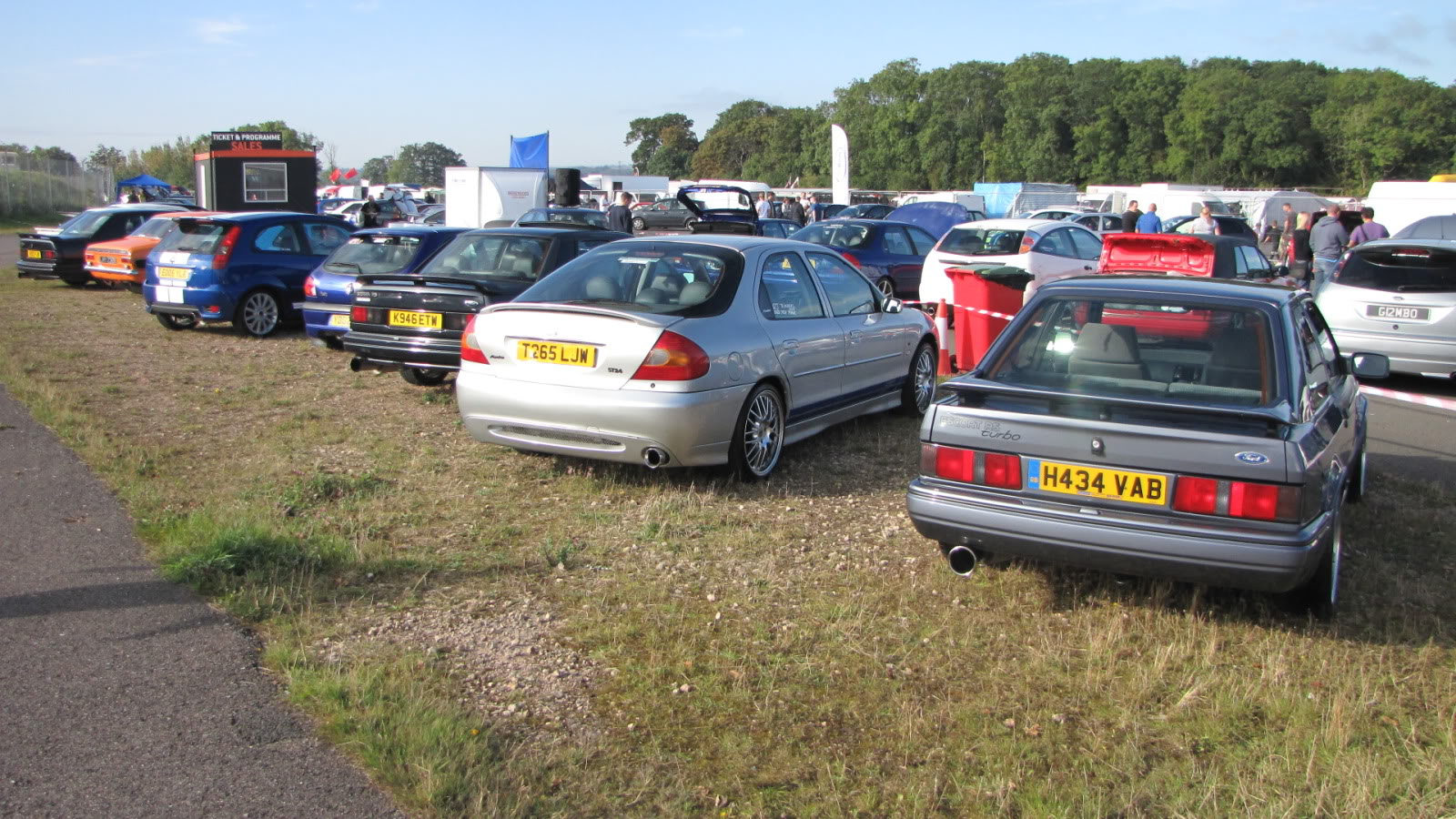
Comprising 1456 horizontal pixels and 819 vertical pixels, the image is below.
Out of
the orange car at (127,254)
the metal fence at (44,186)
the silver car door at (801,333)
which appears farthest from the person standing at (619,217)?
the metal fence at (44,186)

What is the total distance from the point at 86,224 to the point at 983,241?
1510 centimetres

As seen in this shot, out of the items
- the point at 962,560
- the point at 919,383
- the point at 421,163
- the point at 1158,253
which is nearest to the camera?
the point at 962,560

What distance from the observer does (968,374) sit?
5.31 metres

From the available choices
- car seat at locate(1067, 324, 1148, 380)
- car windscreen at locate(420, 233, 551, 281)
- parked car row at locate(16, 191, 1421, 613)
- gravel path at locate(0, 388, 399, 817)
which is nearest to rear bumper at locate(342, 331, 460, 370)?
parked car row at locate(16, 191, 1421, 613)

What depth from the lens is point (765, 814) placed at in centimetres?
338

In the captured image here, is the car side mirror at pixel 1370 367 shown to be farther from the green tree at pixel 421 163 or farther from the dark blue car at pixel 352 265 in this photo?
the green tree at pixel 421 163

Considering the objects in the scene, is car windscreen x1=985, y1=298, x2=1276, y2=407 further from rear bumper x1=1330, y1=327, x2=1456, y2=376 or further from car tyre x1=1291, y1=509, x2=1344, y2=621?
rear bumper x1=1330, y1=327, x2=1456, y2=376

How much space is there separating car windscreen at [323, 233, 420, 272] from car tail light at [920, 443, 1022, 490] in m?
7.65

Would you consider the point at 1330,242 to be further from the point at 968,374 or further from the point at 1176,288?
the point at 968,374

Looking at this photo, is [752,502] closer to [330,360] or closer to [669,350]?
[669,350]

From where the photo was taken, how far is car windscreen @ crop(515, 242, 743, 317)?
6.98 metres

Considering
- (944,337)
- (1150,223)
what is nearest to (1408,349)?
(944,337)

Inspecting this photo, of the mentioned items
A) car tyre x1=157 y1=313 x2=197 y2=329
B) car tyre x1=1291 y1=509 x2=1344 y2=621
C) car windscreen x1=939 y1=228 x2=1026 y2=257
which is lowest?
car tyre x1=1291 y1=509 x2=1344 y2=621

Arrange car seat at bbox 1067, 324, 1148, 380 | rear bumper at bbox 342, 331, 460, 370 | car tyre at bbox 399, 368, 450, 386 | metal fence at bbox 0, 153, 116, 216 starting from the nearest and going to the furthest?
car seat at bbox 1067, 324, 1148, 380, rear bumper at bbox 342, 331, 460, 370, car tyre at bbox 399, 368, 450, 386, metal fence at bbox 0, 153, 116, 216
